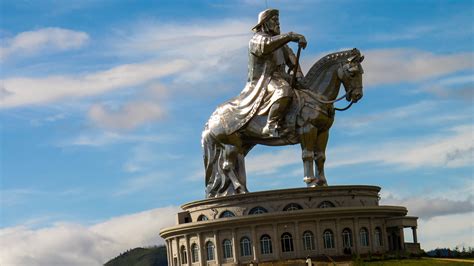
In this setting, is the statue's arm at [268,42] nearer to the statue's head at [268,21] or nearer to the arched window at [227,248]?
the statue's head at [268,21]

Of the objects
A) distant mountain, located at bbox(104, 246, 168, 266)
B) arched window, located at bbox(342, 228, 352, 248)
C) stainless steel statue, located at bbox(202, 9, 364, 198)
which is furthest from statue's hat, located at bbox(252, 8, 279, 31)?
distant mountain, located at bbox(104, 246, 168, 266)

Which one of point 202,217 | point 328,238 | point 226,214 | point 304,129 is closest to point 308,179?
point 304,129

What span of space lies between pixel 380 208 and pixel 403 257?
387 cm

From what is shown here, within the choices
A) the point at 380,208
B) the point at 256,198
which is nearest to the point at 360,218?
the point at 380,208

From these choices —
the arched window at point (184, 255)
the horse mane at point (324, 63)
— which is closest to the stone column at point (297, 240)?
the arched window at point (184, 255)

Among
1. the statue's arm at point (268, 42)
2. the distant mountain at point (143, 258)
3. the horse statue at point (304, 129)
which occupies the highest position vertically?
the statue's arm at point (268, 42)

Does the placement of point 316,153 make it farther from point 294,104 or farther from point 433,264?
point 433,264

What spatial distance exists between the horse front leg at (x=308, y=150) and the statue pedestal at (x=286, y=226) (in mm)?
931

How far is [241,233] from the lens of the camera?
211ft

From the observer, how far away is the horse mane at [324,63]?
2549 inches

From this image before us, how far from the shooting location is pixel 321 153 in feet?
215

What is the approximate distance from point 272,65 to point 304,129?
391 centimetres

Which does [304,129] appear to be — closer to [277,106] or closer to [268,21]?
[277,106]

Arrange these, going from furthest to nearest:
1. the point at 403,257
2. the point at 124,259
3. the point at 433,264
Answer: the point at 124,259, the point at 403,257, the point at 433,264
